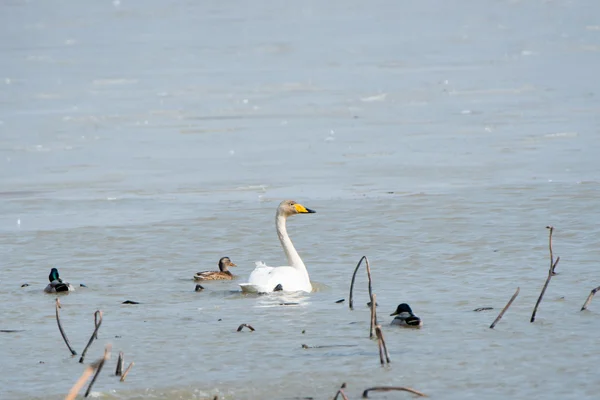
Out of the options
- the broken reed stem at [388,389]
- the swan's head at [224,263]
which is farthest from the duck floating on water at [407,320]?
the swan's head at [224,263]

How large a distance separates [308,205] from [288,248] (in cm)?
344

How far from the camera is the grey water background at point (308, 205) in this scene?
772 cm

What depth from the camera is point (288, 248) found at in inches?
430

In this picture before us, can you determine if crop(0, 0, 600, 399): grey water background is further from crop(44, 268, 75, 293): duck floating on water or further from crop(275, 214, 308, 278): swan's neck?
crop(275, 214, 308, 278): swan's neck

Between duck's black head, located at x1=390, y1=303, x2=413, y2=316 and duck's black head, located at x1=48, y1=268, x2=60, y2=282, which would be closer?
duck's black head, located at x1=390, y1=303, x2=413, y2=316

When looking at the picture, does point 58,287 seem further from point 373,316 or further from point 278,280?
point 373,316

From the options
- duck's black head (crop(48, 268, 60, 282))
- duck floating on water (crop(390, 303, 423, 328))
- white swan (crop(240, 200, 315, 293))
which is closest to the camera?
duck floating on water (crop(390, 303, 423, 328))

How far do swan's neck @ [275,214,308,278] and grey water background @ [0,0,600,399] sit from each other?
29 cm

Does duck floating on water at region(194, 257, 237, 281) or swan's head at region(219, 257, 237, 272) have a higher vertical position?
swan's head at region(219, 257, 237, 272)

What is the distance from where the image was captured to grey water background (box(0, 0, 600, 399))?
7723mm

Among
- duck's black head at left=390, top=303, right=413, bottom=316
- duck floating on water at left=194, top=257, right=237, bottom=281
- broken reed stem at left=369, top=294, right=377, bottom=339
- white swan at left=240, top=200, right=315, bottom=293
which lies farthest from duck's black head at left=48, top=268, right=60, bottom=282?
broken reed stem at left=369, top=294, right=377, bottom=339

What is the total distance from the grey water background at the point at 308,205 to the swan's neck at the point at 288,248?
287mm

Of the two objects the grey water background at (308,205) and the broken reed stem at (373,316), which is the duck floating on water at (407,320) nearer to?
the grey water background at (308,205)

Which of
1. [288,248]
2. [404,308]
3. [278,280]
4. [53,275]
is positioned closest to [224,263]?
[288,248]
